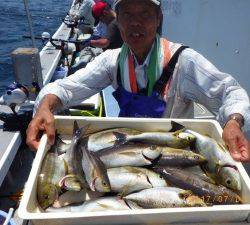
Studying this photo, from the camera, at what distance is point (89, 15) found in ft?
34.6

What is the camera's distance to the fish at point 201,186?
4.81 feet

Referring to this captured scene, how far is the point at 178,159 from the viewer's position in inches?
65.9

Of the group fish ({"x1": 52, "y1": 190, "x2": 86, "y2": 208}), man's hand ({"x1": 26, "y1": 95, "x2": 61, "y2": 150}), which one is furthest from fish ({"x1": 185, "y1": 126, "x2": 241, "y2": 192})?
man's hand ({"x1": 26, "y1": 95, "x2": 61, "y2": 150})

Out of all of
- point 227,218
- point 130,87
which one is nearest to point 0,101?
point 130,87

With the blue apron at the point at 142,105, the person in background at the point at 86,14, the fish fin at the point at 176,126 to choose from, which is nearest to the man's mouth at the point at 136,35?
the blue apron at the point at 142,105

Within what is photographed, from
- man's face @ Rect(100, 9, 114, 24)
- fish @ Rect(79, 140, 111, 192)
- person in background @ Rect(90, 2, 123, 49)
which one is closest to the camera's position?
fish @ Rect(79, 140, 111, 192)

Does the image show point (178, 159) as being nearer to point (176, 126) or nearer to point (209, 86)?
point (176, 126)

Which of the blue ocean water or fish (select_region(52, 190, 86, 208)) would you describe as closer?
fish (select_region(52, 190, 86, 208))

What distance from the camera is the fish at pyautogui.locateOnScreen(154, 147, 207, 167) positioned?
1.68 m

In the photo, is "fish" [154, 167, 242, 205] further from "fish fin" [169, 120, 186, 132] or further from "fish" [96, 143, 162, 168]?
"fish fin" [169, 120, 186, 132]

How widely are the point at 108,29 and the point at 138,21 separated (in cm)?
439

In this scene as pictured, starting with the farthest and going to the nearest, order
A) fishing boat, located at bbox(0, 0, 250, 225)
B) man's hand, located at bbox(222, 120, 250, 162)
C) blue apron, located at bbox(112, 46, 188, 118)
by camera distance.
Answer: fishing boat, located at bbox(0, 0, 250, 225) → blue apron, located at bbox(112, 46, 188, 118) → man's hand, located at bbox(222, 120, 250, 162)

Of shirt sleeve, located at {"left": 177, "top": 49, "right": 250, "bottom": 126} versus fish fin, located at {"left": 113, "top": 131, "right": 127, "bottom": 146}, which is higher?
shirt sleeve, located at {"left": 177, "top": 49, "right": 250, "bottom": 126}

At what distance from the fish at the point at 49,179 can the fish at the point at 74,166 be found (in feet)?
0.10
